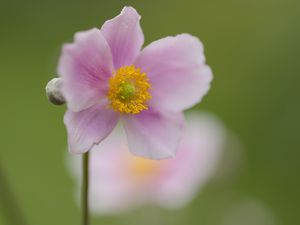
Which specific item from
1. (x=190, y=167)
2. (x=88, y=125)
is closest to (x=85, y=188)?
(x=88, y=125)

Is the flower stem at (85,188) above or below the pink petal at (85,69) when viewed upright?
below

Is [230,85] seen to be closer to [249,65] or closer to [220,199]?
[249,65]

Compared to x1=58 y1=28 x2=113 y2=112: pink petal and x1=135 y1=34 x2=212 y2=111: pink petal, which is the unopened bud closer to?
x1=58 y1=28 x2=113 y2=112: pink petal

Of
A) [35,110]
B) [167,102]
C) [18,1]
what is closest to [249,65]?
[35,110]

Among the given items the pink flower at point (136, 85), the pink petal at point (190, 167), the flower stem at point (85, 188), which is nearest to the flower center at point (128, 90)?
the pink flower at point (136, 85)

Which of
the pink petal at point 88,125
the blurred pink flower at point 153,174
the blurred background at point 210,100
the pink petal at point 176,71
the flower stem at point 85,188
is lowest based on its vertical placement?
the blurred background at point 210,100

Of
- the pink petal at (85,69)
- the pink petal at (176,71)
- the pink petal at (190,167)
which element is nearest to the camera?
the pink petal at (85,69)

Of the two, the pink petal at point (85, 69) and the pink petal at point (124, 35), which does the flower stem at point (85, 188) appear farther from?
the pink petal at point (124, 35)

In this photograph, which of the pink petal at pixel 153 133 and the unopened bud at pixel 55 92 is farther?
the pink petal at pixel 153 133
